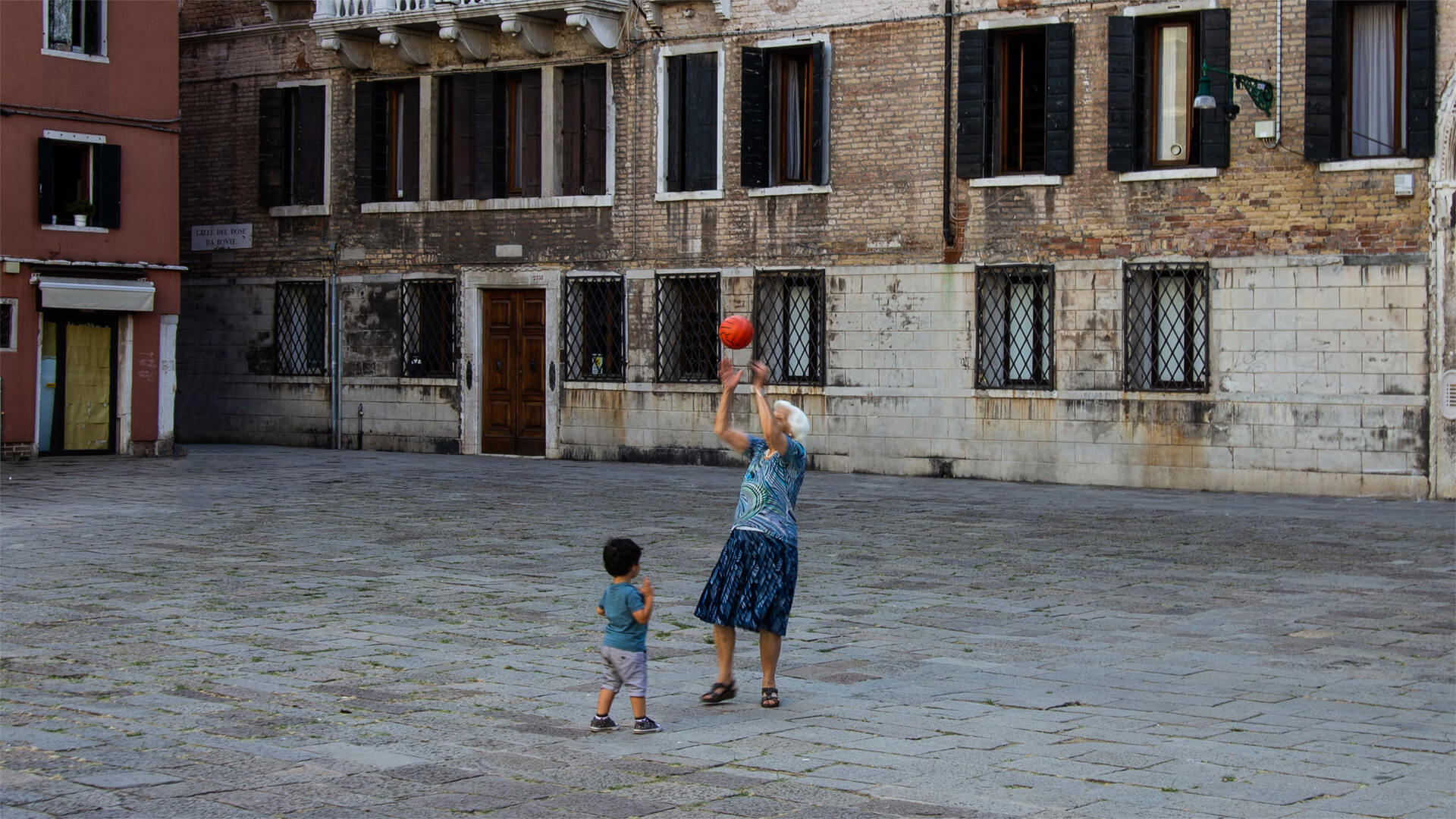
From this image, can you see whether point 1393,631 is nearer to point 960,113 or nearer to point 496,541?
point 496,541

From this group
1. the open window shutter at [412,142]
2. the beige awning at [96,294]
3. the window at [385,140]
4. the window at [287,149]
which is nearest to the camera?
the beige awning at [96,294]

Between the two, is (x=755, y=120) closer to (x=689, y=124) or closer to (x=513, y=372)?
(x=689, y=124)

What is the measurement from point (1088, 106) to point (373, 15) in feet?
36.7

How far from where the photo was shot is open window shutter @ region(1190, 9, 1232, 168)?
21312 millimetres

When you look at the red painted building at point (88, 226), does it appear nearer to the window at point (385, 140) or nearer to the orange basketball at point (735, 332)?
the window at point (385, 140)

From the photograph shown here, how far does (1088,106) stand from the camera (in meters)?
22.3

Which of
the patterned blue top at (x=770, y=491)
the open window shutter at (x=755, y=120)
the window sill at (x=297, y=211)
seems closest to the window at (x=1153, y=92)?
the open window shutter at (x=755, y=120)

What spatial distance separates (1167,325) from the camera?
21938 millimetres

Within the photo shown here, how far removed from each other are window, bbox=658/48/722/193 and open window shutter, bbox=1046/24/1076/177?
4.92 meters

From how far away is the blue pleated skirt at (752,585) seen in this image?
8.12 meters

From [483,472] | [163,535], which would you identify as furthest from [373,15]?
[163,535]

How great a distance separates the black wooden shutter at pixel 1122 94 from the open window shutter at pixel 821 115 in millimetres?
3999

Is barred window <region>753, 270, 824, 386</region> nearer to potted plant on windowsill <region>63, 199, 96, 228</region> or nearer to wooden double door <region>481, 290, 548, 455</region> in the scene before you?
wooden double door <region>481, 290, 548, 455</region>

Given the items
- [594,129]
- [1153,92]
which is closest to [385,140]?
[594,129]
